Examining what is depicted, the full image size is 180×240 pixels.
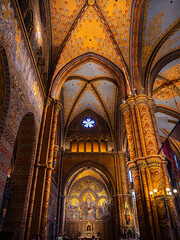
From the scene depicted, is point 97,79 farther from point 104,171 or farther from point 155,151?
point 155,151

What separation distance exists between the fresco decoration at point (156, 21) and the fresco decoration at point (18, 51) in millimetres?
6953

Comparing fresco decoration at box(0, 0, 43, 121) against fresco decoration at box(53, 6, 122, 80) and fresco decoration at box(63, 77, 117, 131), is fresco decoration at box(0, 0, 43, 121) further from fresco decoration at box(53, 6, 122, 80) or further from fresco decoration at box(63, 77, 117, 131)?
fresco decoration at box(63, 77, 117, 131)

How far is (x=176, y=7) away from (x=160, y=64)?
10.3 ft

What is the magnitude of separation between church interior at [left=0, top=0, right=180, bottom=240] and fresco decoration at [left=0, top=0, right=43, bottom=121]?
4 cm

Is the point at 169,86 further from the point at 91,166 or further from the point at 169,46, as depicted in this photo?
the point at 91,166

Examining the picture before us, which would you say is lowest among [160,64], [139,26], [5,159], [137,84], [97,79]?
[5,159]

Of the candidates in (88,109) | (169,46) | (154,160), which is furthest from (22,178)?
(88,109)

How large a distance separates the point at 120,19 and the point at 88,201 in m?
20.0

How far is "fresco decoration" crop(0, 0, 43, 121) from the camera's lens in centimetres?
557

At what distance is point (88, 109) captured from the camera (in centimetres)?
2097

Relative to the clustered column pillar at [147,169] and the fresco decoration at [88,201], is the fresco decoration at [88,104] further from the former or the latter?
the fresco decoration at [88,201]

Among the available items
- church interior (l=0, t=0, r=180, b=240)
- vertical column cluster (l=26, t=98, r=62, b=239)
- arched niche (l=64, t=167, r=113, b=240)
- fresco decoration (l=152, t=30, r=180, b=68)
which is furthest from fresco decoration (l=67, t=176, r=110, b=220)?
fresco decoration (l=152, t=30, r=180, b=68)

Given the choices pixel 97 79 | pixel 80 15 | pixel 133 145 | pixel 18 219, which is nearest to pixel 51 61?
pixel 80 15

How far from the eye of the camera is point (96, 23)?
12234mm
